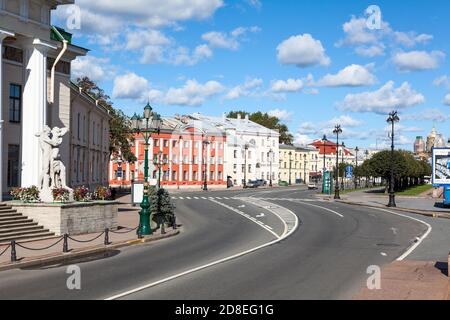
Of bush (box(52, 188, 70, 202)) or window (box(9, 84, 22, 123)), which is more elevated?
window (box(9, 84, 22, 123))

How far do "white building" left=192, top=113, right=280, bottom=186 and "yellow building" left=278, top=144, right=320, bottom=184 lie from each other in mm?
9219

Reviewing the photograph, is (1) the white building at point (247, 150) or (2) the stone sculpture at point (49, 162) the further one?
(1) the white building at point (247, 150)

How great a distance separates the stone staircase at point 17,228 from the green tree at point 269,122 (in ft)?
426

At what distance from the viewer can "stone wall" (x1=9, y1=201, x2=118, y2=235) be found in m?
24.8

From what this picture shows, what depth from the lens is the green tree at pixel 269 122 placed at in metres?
154

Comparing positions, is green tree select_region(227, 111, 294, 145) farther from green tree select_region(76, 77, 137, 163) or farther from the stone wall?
the stone wall

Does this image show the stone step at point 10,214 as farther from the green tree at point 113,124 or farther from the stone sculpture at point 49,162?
the green tree at point 113,124

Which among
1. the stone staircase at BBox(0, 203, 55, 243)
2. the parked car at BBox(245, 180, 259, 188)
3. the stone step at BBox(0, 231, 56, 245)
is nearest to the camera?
the stone step at BBox(0, 231, 56, 245)

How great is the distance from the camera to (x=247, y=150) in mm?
121375

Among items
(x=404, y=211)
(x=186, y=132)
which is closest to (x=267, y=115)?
(x=186, y=132)

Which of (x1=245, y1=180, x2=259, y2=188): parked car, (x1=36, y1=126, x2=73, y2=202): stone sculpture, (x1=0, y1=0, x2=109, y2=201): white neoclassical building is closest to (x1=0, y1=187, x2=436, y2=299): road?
(x1=36, y1=126, x2=73, y2=202): stone sculpture

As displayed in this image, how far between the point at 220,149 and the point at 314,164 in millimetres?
64416

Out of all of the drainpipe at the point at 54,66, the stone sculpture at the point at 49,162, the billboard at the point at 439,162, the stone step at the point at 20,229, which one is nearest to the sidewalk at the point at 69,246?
the stone step at the point at 20,229
